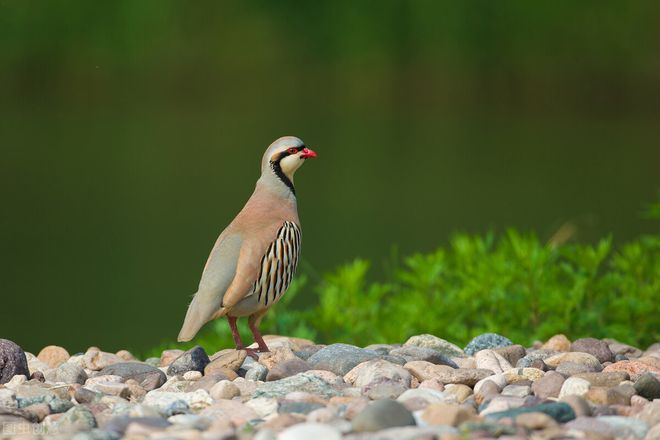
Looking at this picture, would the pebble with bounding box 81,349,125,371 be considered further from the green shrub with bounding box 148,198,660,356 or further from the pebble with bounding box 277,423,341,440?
the pebble with bounding box 277,423,341,440

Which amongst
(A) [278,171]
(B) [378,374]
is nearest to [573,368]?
(B) [378,374]

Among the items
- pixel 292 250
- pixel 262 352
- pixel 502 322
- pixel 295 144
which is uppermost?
pixel 295 144

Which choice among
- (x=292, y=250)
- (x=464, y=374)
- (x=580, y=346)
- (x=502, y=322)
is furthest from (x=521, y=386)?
(x=502, y=322)

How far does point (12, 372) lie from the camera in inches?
166

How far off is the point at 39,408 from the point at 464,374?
144cm

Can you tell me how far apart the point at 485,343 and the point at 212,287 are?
3.96ft

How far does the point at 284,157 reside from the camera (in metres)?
4.90

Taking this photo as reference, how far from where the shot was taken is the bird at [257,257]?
14.5 ft

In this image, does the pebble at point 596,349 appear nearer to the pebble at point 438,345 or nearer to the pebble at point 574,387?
the pebble at point 438,345

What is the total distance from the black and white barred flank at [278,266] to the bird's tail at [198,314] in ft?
0.63

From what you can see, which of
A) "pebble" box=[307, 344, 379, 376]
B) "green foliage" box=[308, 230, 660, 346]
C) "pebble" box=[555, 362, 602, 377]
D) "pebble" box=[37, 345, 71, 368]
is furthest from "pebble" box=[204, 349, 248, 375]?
"green foliage" box=[308, 230, 660, 346]

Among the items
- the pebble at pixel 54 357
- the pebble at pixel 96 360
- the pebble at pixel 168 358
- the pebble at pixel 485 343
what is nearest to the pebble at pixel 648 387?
the pebble at pixel 485 343

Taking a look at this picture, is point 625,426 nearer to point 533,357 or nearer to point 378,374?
point 378,374

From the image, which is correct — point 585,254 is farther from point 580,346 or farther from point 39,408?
point 39,408
